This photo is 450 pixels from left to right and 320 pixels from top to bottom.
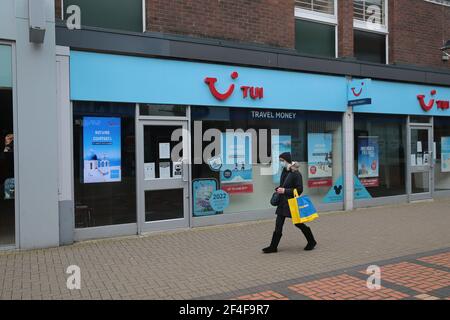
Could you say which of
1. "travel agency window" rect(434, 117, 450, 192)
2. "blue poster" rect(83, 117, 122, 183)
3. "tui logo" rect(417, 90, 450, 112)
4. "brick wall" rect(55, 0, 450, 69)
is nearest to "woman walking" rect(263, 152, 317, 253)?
"blue poster" rect(83, 117, 122, 183)

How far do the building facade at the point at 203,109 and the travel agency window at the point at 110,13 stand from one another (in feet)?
0.08

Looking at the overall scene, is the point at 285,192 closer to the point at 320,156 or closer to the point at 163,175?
the point at 163,175

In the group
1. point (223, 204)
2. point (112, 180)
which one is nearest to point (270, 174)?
point (223, 204)

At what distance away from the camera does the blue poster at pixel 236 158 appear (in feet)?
31.5

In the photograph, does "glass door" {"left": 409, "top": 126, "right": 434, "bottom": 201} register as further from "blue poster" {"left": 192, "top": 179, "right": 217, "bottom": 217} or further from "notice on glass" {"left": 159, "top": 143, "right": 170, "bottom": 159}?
"notice on glass" {"left": 159, "top": 143, "right": 170, "bottom": 159}

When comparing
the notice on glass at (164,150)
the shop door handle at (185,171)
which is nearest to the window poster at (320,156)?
the shop door handle at (185,171)

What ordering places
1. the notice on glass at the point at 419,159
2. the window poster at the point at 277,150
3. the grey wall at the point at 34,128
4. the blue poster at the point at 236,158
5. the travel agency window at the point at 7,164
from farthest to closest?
the notice on glass at the point at 419,159, the window poster at the point at 277,150, the blue poster at the point at 236,158, the travel agency window at the point at 7,164, the grey wall at the point at 34,128

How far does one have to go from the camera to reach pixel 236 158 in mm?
9766

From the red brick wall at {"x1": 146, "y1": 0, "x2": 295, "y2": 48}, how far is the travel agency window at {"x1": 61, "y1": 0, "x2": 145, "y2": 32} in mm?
251

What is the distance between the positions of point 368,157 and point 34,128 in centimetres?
839

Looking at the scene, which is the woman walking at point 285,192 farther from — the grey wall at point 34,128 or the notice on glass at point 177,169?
the grey wall at point 34,128

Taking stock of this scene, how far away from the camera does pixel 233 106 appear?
371 inches

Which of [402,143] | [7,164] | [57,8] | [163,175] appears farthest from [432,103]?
[7,164]
